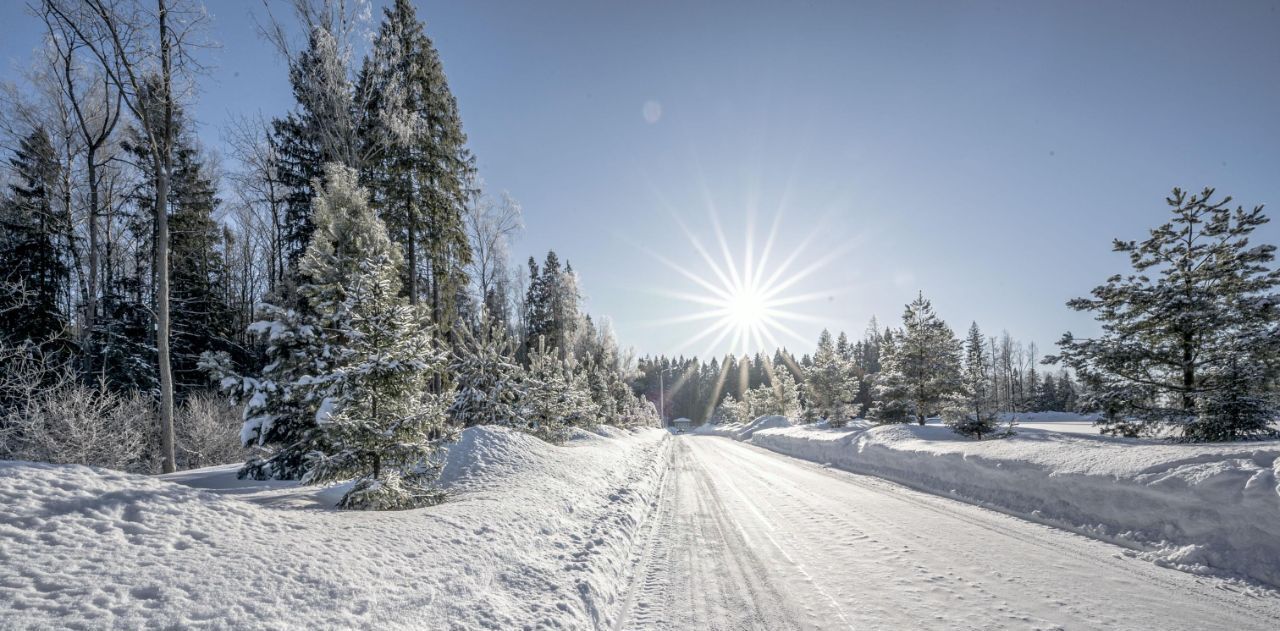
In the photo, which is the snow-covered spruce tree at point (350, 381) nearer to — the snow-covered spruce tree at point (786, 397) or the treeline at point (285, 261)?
the treeline at point (285, 261)

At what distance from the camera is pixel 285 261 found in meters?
20.5

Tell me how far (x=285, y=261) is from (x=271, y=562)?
2252cm

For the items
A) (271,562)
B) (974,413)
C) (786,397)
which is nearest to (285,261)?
(271,562)

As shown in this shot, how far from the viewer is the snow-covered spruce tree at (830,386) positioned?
1264 inches

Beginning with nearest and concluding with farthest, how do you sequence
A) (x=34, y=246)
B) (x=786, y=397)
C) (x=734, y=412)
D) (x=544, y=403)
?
(x=544, y=403)
(x=34, y=246)
(x=786, y=397)
(x=734, y=412)

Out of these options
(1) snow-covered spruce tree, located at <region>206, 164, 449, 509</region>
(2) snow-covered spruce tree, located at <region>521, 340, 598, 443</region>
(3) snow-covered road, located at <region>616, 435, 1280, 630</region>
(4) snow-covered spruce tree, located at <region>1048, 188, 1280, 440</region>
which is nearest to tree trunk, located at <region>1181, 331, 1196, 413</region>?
(4) snow-covered spruce tree, located at <region>1048, 188, 1280, 440</region>

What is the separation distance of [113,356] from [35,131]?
839cm

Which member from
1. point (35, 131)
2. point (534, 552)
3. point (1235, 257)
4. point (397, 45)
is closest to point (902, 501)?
point (534, 552)

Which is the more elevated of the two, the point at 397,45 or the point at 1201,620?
the point at 397,45

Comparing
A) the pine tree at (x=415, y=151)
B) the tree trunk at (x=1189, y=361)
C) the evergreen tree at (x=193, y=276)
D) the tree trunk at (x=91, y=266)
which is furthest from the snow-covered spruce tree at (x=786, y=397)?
the tree trunk at (x=91, y=266)

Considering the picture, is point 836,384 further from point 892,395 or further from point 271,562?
point 271,562

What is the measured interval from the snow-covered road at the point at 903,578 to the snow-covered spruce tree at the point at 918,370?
61.7 ft

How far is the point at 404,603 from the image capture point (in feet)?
11.6

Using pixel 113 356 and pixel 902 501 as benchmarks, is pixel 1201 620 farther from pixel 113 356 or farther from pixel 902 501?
pixel 113 356
